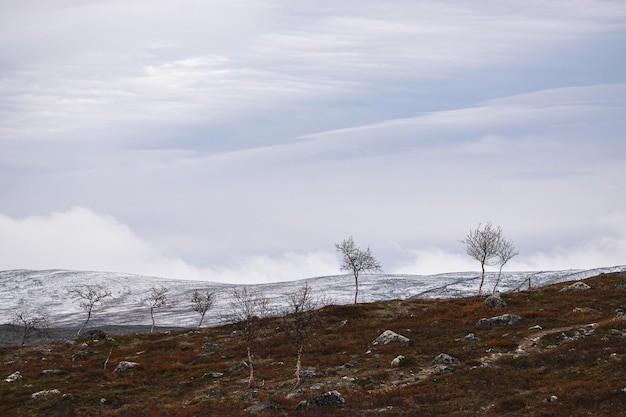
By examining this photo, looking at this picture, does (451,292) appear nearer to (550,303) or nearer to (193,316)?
(193,316)

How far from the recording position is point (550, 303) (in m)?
67.2

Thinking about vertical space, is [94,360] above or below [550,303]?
below

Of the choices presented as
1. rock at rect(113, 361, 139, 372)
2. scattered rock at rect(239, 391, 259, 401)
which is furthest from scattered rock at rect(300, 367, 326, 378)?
rock at rect(113, 361, 139, 372)

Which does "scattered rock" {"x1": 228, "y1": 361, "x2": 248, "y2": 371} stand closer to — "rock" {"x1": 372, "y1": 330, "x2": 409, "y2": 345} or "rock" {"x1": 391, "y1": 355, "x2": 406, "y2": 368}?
"rock" {"x1": 372, "y1": 330, "x2": 409, "y2": 345}

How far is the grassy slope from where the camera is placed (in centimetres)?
3222

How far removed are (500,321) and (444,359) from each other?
49.2 feet

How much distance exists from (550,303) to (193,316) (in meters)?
120

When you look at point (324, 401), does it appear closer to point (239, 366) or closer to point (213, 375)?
point (213, 375)

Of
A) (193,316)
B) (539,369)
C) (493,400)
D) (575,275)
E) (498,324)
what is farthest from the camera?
(575,275)

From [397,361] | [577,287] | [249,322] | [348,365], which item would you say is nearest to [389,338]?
[348,365]

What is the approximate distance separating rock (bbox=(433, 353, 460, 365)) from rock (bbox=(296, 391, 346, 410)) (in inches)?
391

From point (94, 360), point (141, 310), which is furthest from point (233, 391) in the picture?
point (141, 310)

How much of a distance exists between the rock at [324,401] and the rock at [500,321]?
24218 mm

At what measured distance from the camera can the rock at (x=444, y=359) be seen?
42375 millimetres
